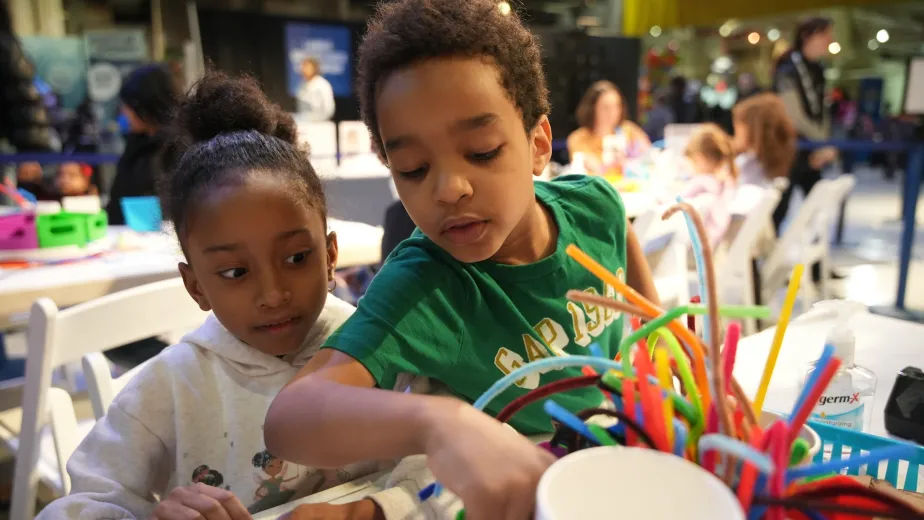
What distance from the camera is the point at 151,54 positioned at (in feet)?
23.0

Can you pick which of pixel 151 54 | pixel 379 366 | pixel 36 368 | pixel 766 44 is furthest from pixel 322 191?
pixel 766 44

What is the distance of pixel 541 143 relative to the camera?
2.58ft

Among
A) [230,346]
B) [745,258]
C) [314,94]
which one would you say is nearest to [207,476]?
[230,346]

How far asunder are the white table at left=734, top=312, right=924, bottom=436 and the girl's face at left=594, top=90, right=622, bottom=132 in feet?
10.7

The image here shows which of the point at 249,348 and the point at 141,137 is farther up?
the point at 141,137

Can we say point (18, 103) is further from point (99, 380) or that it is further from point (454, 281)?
point (454, 281)

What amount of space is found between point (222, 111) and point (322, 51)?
4426 mm

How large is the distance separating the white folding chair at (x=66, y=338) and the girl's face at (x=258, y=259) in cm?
30

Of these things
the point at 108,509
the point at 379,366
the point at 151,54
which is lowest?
the point at 108,509

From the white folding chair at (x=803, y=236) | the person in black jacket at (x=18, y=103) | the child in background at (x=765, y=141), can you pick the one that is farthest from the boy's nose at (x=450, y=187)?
the person in black jacket at (x=18, y=103)

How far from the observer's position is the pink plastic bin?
5.72 feet

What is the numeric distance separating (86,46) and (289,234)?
693 cm

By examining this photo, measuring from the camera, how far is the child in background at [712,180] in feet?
9.75

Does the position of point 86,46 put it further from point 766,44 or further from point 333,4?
point 766,44
